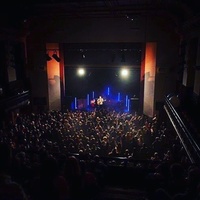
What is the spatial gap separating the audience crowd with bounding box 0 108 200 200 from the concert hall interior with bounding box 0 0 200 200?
61 millimetres

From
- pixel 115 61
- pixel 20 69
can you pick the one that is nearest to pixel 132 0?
pixel 115 61

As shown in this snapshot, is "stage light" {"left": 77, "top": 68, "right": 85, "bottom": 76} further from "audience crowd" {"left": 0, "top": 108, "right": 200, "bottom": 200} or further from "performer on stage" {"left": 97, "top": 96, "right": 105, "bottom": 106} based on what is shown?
"audience crowd" {"left": 0, "top": 108, "right": 200, "bottom": 200}

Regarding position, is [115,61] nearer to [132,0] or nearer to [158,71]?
[158,71]

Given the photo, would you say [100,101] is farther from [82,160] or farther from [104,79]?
[82,160]

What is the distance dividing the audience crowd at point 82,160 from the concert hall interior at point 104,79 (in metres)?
0.06

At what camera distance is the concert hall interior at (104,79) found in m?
8.55

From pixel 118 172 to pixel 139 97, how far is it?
35.2 feet

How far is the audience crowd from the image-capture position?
2.90m

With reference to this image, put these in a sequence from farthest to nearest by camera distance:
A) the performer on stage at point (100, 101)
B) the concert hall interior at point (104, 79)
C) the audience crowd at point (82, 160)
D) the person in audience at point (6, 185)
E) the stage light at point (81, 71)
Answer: the performer on stage at point (100, 101) → the stage light at point (81, 71) → the concert hall interior at point (104, 79) → the audience crowd at point (82, 160) → the person in audience at point (6, 185)

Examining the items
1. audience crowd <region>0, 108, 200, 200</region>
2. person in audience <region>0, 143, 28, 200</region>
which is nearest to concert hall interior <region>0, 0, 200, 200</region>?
audience crowd <region>0, 108, 200, 200</region>

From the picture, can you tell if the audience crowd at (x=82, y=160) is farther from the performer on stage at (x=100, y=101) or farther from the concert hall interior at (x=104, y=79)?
the performer on stage at (x=100, y=101)

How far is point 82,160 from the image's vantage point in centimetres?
612

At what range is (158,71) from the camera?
14.9 meters

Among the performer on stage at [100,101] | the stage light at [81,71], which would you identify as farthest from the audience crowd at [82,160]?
the stage light at [81,71]
